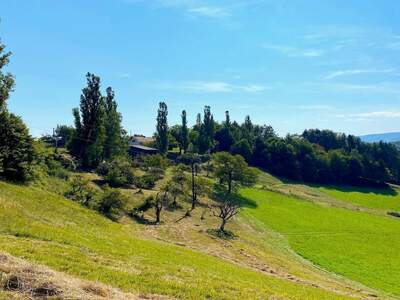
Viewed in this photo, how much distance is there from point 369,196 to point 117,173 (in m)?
91.2

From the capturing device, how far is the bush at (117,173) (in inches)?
2500

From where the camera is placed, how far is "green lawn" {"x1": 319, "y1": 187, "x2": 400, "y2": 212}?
108 metres

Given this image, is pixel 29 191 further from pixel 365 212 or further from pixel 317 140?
pixel 317 140

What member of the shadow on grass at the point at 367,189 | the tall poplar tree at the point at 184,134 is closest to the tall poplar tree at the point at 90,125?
the tall poplar tree at the point at 184,134

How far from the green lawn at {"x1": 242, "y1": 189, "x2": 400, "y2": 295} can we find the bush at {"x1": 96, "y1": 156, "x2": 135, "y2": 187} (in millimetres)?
24125

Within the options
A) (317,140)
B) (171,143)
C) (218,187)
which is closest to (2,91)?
(218,187)

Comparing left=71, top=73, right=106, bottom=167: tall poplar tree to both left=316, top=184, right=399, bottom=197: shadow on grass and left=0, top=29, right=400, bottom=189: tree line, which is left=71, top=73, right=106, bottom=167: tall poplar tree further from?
left=316, top=184, right=399, bottom=197: shadow on grass

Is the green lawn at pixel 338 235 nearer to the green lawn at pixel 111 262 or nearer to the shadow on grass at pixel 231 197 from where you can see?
the shadow on grass at pixel 231 197

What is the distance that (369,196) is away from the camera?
120 m

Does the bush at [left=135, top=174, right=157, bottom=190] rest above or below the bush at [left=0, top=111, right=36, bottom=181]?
below

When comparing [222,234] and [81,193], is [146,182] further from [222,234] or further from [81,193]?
[222,234]

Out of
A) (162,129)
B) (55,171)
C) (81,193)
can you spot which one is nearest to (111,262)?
(81,193)

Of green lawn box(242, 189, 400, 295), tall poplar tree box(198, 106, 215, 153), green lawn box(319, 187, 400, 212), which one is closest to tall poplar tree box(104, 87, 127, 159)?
green lawn box(242, 189, 400, 295)

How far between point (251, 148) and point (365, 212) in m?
55.2
